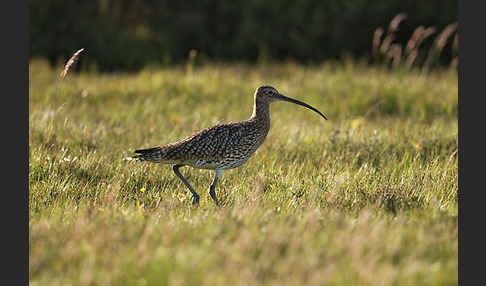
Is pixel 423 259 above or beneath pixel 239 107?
above

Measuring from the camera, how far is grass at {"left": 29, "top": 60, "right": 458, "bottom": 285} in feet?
11.4

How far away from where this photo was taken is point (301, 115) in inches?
358

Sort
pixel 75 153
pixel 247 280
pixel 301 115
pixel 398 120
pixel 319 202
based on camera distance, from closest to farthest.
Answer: pixel 247 280, pixel 319 202, pixel 75 153, pixel 398 120, pixel 301 115

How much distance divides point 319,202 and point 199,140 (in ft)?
4.30

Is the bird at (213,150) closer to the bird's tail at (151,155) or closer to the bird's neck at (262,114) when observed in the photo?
the bird's tail at (151,155)

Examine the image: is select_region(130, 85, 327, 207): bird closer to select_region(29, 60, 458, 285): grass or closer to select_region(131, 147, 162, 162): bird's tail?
select_region(131, 147, 162, 162): bird's tail

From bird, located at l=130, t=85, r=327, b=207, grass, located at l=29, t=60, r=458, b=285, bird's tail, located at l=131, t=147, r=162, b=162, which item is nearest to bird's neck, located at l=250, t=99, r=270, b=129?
bird, located at l=130, t=85, r=327, b=207

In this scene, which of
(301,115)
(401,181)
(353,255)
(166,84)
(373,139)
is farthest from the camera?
(166,84)

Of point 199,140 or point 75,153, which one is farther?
point 75,153

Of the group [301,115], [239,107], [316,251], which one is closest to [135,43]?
[239,107]

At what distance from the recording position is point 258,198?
4637mm

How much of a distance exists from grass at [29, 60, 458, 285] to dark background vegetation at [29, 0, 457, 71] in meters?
4.19

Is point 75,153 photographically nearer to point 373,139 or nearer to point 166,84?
point 373,139

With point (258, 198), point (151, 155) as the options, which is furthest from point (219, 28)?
point (258, 198)
